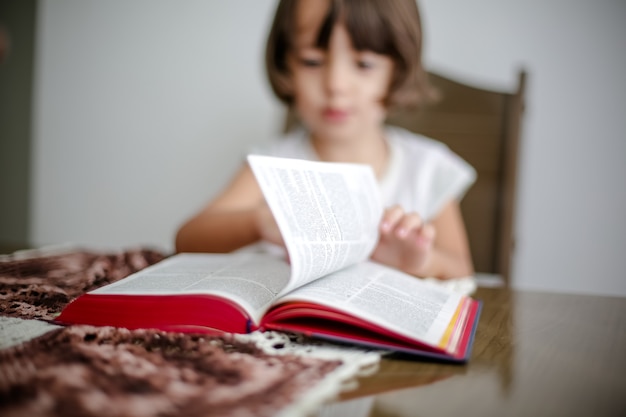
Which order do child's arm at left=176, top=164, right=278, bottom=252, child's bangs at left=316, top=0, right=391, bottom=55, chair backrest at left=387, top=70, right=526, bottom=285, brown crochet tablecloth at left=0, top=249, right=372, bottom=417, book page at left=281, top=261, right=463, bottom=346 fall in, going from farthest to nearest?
chair backrest at left=387, top=70, right=526, bottom=285 < child's bangs at left=316, top=0, right=391, bottom=55 < child's arm at left=176, top=164, right=278, bottom=252 < book page at left=281, top=261, right=463, bottom=346 < brown crochet tablecloth at left=0, top=249, right=372, bottom=417

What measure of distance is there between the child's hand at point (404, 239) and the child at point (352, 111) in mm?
125

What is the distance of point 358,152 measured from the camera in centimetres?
117

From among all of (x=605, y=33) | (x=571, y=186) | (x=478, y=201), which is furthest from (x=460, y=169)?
Result: (x=605, y=33)

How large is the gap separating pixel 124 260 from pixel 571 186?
1185 millimetres

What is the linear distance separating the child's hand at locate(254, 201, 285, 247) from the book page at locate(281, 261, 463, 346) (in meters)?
0.20

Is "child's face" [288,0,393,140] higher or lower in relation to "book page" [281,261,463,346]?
higher

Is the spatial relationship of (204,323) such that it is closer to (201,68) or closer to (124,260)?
→ (124,260)

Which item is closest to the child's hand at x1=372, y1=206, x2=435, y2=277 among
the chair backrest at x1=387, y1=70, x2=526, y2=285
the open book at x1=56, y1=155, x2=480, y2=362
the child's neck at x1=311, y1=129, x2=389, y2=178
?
the open book at x1=56, y1=155, x2=480, y2=362

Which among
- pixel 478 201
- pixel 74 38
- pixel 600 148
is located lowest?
pixel 478 201

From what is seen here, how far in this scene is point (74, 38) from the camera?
1.66 metres

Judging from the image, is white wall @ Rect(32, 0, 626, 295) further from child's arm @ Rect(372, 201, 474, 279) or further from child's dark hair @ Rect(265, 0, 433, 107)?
child's arm @ Rect(372, 201, 474, 279)

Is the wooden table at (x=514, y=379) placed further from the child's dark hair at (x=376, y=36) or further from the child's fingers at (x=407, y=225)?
the child's dark hair at (x=376, y=36)

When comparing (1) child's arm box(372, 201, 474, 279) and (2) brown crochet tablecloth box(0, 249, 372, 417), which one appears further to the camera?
(1) child's arm box(372, 201, 474, 279)

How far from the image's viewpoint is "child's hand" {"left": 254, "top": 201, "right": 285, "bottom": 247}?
0.67m
